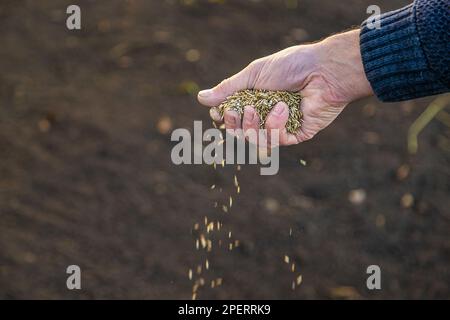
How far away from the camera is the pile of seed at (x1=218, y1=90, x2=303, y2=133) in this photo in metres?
2.09

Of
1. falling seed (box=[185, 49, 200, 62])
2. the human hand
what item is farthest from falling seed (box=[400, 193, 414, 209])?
falling seed (box=[185, 49, 200, 62])

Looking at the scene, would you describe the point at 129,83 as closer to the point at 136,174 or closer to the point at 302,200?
the point at 136,174

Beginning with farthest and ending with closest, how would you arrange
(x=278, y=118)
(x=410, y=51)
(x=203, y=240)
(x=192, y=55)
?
(x=192, y=55), (x=203, y=240), (x=278, y=118), (x=410, y=51)

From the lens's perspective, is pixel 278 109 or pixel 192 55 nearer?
pixel 278 109

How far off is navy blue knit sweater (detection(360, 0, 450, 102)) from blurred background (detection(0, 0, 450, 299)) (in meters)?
1.06

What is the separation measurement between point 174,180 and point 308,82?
985 millimetres

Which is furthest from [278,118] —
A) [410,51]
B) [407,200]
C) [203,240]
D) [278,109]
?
[407,200]

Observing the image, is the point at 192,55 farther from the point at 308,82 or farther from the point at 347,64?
Result: the point at 347,64

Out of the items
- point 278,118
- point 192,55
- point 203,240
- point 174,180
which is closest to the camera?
point 278,118

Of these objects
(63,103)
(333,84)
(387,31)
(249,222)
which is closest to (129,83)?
(63,103)

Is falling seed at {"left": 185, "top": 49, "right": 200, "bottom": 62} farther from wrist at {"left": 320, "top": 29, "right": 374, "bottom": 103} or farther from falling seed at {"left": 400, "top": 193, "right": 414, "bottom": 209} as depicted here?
wrist at {"left": 320, "top": 29, "right": 374, "bottom": 103}

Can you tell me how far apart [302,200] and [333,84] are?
947mm

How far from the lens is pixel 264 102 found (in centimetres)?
210

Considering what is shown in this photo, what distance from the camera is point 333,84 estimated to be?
2115 mm
